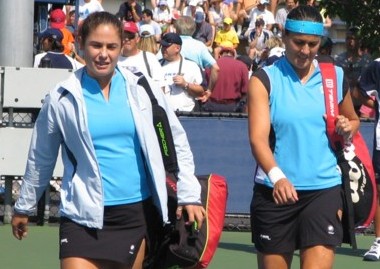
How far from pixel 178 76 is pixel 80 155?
25.4 feet

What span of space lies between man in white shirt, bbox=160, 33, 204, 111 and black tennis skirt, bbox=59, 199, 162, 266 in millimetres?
7639

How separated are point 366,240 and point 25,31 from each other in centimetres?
454

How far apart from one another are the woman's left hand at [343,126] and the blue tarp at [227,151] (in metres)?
6.57

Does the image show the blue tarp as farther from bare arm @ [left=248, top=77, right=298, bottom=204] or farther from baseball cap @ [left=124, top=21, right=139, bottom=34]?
bare arm @ [left=248, top=77, right=298, bottom=204]

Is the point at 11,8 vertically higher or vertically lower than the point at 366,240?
higher

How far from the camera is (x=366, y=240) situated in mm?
12875

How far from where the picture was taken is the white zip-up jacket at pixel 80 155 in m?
6.01

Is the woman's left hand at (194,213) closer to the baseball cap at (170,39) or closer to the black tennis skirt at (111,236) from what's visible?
the black tennis skirt at (111,236)

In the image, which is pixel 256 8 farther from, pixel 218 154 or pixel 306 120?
pixel 306 120

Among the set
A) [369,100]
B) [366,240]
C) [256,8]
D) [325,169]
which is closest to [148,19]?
[256,8]

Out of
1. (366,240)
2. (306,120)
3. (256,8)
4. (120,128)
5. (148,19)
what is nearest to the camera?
(120,128)

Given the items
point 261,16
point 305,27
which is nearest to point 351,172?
point 305,27

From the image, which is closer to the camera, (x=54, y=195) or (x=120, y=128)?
(x=120, y=128)

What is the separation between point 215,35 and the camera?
23344mm
